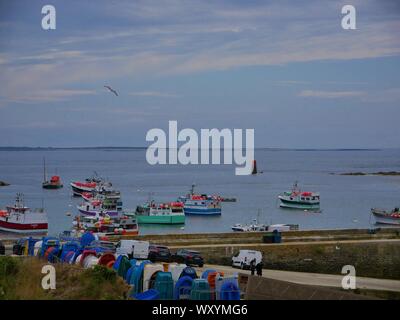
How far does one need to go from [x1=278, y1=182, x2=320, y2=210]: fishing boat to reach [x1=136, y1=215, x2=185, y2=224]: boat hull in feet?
29.7

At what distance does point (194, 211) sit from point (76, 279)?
83.8ft

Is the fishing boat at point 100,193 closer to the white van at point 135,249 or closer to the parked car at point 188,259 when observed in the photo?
the parked car at point 188,259

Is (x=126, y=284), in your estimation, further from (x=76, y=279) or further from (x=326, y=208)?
(x=326, y=208)

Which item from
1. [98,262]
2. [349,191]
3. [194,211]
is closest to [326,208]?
[194,211]

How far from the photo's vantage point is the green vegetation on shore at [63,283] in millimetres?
7074

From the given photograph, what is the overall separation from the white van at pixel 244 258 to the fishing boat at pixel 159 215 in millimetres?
16238

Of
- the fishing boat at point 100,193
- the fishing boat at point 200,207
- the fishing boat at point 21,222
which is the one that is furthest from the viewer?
the fishing boat at point 100,193

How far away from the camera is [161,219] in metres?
28.6

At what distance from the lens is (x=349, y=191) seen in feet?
159

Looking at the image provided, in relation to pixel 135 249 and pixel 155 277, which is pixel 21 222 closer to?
pixel 135 249

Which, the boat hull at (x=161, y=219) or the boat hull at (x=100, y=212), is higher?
the boat hull at (x=100, y=212)

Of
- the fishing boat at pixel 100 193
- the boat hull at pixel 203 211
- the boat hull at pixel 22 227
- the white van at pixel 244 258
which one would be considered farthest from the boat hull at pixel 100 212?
the white van at pixel 244 258

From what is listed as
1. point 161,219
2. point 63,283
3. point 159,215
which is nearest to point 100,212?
point 159,215

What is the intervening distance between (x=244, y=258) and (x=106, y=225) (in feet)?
37.4
